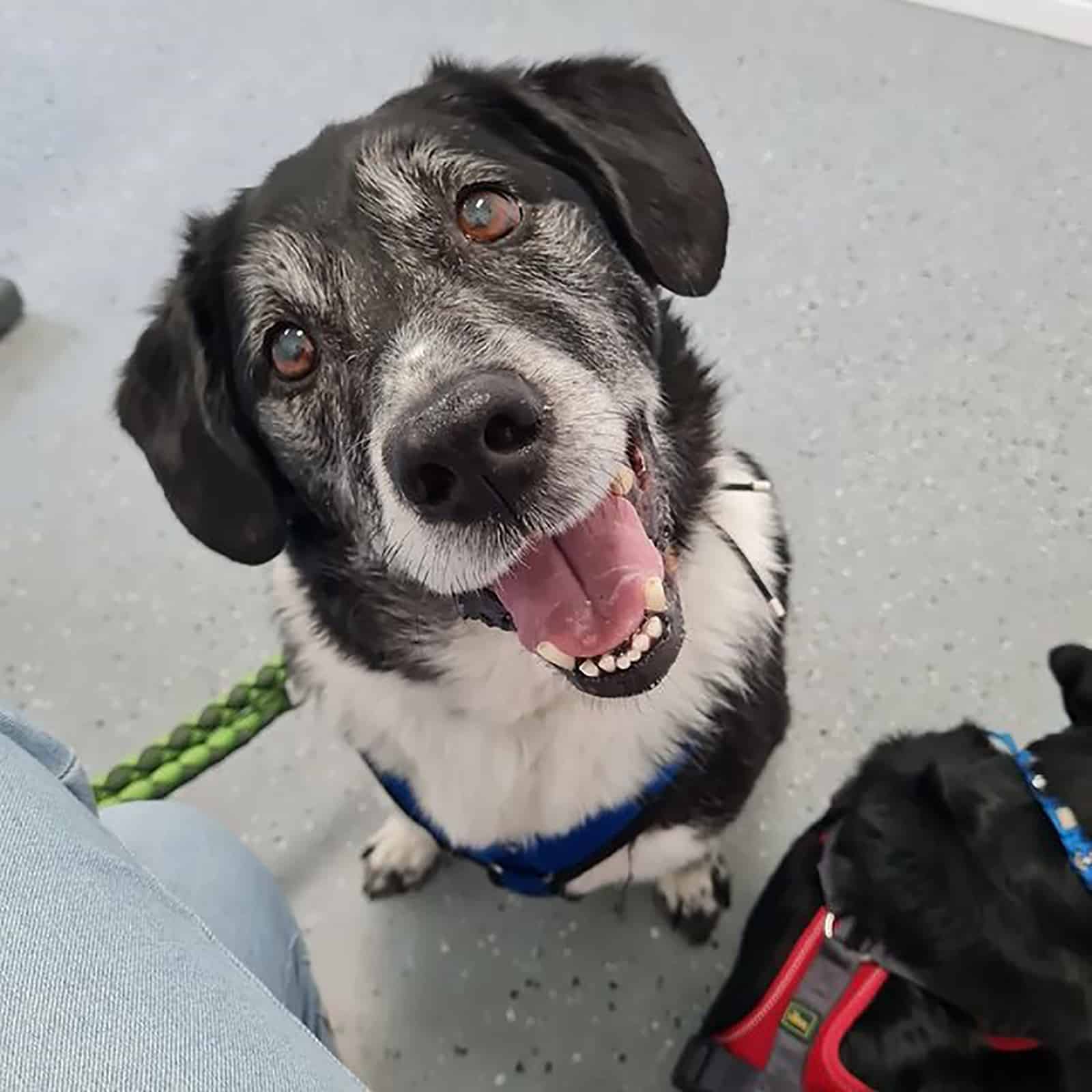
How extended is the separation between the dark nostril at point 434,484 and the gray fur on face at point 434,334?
0.10 ft

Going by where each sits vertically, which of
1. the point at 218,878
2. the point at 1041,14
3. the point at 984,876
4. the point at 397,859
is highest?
the point at 1041,14

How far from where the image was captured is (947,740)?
1185mm

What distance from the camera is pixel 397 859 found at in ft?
5.10

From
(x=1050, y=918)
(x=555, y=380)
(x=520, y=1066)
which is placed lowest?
(x=520, y=1066)

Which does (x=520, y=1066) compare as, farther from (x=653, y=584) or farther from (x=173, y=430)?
(x=173, y=430)

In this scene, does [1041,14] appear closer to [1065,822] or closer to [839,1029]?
[1065,822]

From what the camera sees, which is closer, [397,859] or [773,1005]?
[773,1005]

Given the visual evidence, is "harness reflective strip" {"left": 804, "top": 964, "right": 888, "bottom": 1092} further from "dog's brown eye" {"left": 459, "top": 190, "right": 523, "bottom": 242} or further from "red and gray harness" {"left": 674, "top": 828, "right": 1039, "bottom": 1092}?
"dog's brown eye" {"left": 459, "top": 190, "right": 523, "bottom": 242}

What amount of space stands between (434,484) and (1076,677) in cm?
63

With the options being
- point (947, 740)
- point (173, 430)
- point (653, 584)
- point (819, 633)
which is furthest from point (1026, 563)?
point (173, 430)

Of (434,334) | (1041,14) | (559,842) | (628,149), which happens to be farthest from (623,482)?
(1041,14)

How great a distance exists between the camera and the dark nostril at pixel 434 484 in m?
0.90

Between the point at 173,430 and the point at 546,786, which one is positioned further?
the point at 546,786

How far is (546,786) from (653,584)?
12.2 inches
